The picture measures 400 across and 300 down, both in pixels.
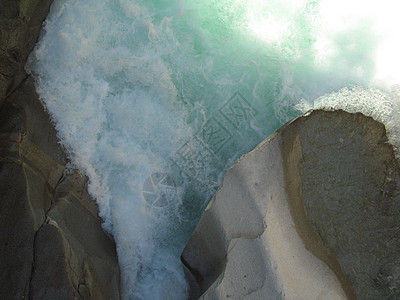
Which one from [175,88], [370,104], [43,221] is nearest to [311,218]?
[370,104]

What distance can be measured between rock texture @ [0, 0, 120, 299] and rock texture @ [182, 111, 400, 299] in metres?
0.94

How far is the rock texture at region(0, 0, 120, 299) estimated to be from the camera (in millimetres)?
2262

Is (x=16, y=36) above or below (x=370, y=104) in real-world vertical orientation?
below

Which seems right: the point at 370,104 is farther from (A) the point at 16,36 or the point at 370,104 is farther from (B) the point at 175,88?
(A) the point at 16,36

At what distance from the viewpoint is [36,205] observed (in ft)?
8.10

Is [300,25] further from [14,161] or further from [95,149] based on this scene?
[14,161]

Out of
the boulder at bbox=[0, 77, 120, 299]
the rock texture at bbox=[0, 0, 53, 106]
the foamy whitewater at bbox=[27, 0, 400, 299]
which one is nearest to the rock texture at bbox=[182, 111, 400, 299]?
the foamy whitewater at bbox=[27, 0, 400, 299]

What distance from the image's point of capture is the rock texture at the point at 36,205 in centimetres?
226

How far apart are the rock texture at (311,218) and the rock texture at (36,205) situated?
94 cm

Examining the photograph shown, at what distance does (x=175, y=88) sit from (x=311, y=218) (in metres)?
1.77

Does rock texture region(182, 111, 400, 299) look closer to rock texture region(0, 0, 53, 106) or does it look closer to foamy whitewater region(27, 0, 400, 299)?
foamy whitewater region(27, 0, 400, 299)

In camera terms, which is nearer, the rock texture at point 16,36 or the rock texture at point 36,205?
the rock texture at point 36,205

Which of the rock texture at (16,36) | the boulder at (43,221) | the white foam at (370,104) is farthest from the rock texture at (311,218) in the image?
the rock texture at (16,36)

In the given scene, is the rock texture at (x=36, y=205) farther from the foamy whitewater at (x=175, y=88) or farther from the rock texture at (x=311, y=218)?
the rock texture at (x=311, y=218)
